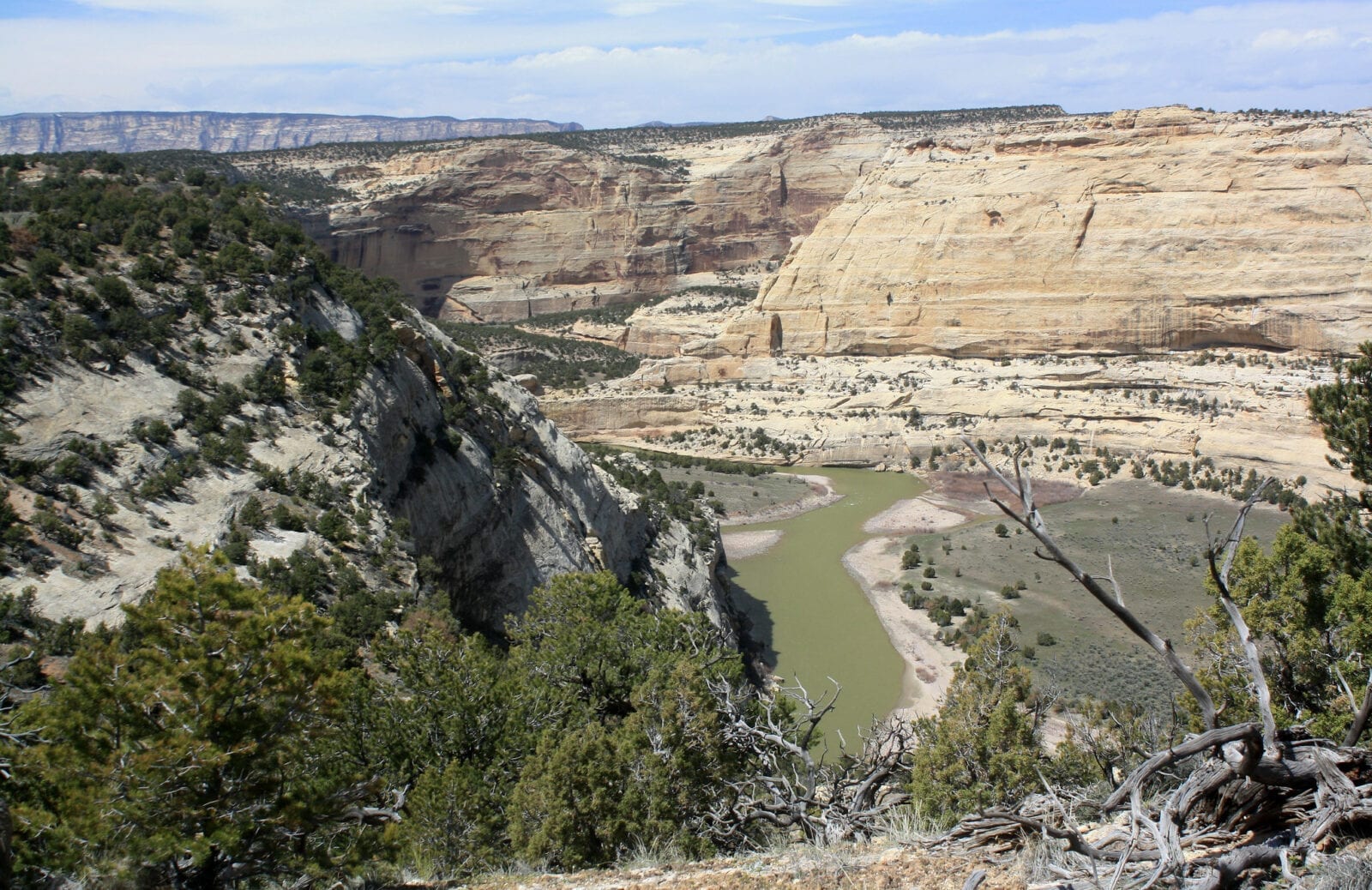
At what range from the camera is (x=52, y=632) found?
845 centimetres

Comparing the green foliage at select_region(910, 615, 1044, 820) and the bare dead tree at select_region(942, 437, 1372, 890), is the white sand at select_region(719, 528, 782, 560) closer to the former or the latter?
the green foliage at select_region(910, 615, 1044, 820)

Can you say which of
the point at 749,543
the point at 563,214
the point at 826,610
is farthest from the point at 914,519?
the point at 563,214

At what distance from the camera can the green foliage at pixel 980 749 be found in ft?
24.6

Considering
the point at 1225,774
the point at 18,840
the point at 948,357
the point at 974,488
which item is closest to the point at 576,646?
the point at 18,840

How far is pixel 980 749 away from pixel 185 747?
20.4 feet

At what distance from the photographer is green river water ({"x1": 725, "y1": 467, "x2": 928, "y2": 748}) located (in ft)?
61.8

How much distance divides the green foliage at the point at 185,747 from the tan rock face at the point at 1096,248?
42053 millimetres

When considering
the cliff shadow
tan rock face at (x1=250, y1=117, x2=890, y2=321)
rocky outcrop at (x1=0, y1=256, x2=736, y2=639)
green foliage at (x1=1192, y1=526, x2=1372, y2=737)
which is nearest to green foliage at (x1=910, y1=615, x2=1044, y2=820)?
green foliage at (x1=1192, y1=526, x2=1372, y2=737)

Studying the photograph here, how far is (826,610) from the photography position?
78.5 feet

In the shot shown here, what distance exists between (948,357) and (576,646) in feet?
124

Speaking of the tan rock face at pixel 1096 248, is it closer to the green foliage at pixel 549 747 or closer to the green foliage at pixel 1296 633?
the green foliage at pixel 1296 633

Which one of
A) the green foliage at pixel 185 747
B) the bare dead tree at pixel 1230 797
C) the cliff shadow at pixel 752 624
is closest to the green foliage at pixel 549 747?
the green foliage at pixel 185 747

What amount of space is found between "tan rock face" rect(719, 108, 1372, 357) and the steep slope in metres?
28.1

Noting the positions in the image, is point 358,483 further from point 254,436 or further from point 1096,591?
point 1096,591
